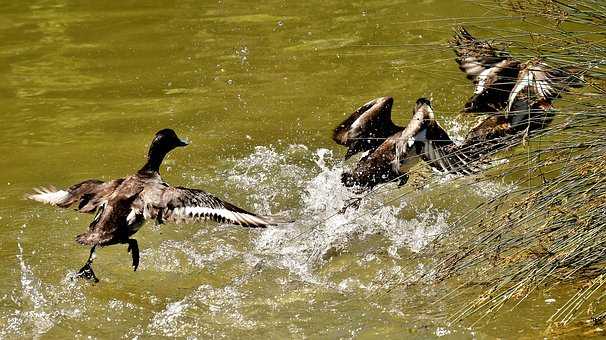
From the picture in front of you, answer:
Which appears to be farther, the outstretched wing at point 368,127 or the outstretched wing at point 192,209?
the outstretched wing at point 368,127

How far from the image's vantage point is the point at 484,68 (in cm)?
662

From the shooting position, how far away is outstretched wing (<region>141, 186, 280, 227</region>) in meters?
5.70

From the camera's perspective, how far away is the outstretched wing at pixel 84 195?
6.45 metres

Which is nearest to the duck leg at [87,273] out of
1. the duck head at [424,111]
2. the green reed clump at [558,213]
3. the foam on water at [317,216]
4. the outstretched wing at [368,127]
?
the foam on water at [317,216]

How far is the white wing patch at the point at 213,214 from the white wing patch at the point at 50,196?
1.00 meters

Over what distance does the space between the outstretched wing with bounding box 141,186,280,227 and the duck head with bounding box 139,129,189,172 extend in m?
0.38

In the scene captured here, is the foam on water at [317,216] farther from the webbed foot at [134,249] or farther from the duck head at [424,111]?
the webbed foot at [134,249]

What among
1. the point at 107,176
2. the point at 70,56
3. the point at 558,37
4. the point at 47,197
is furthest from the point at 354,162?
the point at 70,56

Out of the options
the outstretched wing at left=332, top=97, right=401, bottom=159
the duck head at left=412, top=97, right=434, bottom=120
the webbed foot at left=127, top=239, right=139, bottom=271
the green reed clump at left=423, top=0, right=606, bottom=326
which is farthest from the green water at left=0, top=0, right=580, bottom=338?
the duck head at left=412, top=97, right=434, bottom=120

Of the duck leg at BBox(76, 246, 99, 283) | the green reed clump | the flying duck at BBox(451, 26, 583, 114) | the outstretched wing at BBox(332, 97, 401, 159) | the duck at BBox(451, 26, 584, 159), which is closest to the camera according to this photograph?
the green reed clump

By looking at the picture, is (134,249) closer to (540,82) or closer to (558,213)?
(540,82)

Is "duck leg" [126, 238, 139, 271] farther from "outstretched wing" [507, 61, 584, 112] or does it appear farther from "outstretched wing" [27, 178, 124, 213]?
"outstretched wing" [507, 61, 584, 112]

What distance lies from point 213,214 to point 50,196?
149 centimetres

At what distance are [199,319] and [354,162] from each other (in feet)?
8.72
